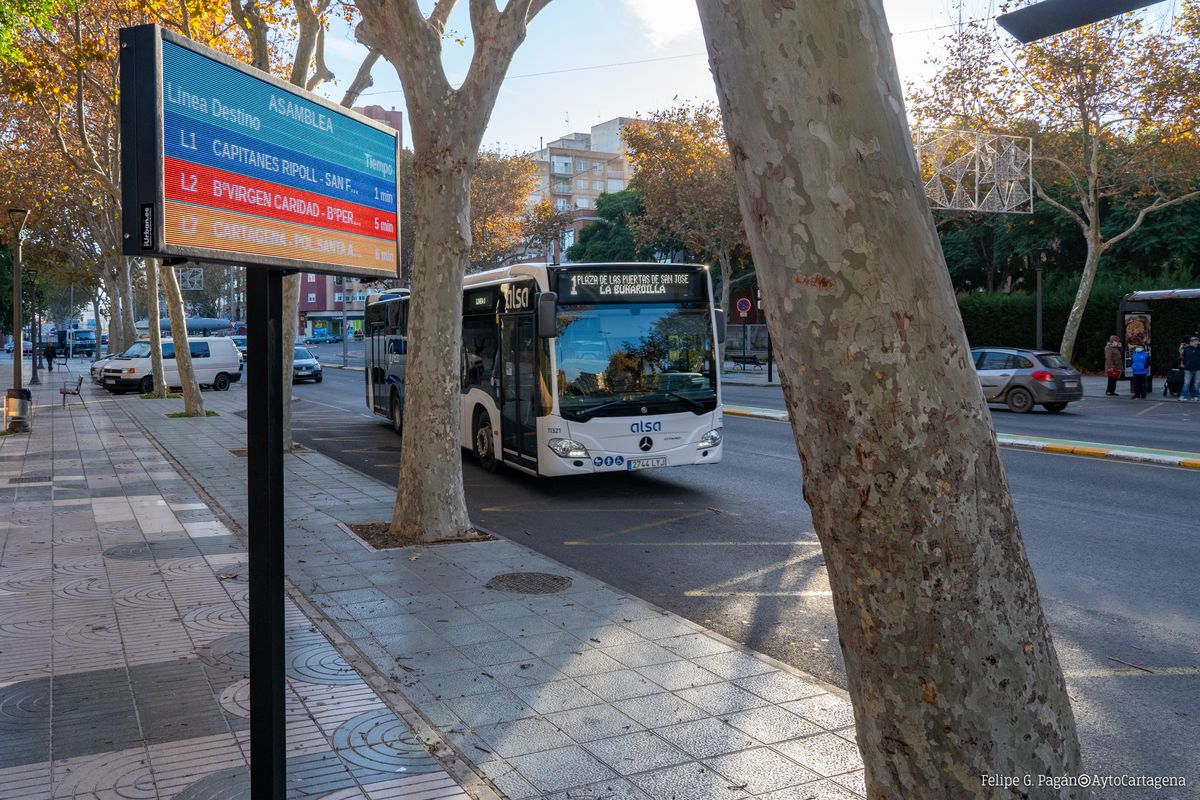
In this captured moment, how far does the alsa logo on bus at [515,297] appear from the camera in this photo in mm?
12406

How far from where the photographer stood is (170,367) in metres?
33.4

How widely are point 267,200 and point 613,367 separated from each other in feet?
28.3

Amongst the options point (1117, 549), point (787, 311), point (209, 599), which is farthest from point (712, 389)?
point (787, 311)

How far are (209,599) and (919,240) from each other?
6.17 meters

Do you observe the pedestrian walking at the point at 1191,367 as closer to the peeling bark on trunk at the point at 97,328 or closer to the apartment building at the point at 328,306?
the peeling bark on trunk at the point at 97,328

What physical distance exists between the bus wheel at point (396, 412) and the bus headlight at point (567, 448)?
7885mm

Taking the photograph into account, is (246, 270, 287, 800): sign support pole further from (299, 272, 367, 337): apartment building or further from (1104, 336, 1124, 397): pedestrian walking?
(299, 272, 367, 337): apartment building

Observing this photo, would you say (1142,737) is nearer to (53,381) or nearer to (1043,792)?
(1043,792)

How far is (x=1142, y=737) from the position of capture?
475 centimetres

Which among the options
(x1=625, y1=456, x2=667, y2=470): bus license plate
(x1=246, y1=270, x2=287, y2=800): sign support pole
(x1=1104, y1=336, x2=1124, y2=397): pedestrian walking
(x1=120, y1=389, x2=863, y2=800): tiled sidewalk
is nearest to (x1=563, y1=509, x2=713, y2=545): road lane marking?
(x1=120, y1=389, x2=863, y2=800): tiled sidewalk

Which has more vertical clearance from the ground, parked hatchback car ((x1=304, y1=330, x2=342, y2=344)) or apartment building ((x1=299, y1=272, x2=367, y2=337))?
apartment building ((x1=299, y1=272, x2=367, y2=337))

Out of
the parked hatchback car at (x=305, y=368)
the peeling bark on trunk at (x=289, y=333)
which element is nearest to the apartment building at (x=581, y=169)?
the parked hatchback car at (x=305, y=368)

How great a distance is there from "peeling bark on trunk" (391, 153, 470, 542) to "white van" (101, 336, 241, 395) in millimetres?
24506

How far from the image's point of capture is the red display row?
9.55ft
